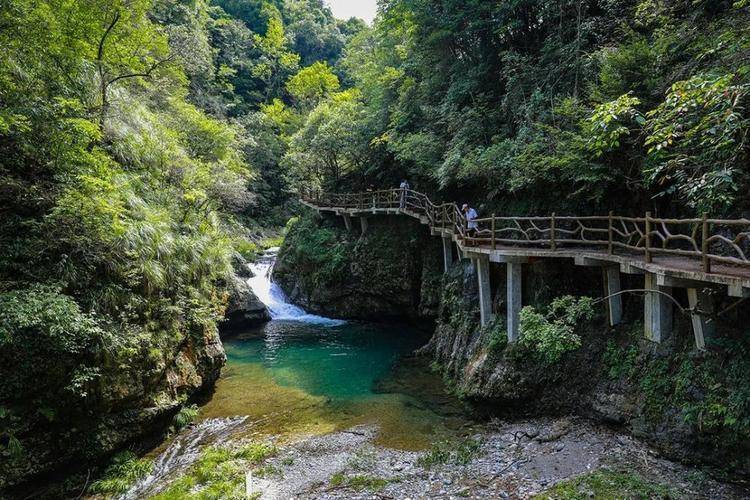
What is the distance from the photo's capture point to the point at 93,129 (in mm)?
8758

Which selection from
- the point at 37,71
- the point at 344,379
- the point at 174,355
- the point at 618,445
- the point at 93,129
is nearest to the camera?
the point at 618,445

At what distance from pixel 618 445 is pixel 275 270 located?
2097cm

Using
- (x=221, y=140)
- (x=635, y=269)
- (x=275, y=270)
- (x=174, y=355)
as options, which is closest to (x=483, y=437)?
(x=635, y=269)

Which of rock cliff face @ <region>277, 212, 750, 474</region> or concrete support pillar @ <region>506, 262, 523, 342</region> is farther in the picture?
concrete support pillar @ <region>506, 262, 523, 342</region>

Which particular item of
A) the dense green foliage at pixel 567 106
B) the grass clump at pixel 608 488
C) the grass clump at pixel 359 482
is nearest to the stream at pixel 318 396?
the grass clump at pixel 359 482

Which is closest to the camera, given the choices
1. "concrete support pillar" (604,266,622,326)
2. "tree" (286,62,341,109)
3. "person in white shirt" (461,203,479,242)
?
"concrete support pillar" (604,266,622,326)

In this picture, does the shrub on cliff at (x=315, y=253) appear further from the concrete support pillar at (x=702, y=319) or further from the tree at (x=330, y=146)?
the concrete support pillar at (x=702, y=319)

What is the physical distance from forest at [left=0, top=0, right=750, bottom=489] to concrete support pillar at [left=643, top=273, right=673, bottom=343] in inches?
64.0

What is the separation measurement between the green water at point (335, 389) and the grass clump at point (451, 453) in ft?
1.62

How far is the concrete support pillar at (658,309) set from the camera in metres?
7.84

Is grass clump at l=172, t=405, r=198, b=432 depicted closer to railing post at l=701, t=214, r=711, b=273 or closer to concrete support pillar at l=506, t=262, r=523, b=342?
concrete support pillar at l=506, t=262, r=523, b=342

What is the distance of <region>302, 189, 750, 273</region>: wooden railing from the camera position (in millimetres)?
6605

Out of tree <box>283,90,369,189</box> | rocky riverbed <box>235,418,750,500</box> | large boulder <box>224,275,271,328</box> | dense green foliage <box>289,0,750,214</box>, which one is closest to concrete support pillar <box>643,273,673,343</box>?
dense green foliage <box>289,0,750,214</box>

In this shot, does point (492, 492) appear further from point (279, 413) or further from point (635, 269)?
point (279, 413)
